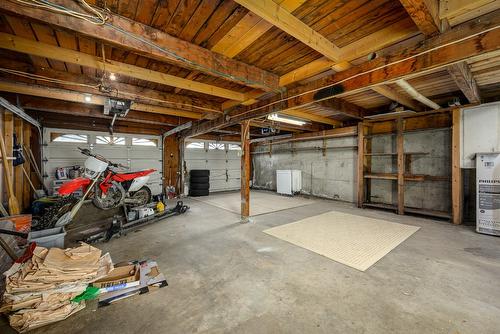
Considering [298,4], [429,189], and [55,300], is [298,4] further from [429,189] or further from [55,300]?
[429,189]

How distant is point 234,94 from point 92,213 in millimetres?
3668

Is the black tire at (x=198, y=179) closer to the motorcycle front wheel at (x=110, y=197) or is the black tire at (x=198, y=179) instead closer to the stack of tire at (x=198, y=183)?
the stack of tire at (x=198, y=183)

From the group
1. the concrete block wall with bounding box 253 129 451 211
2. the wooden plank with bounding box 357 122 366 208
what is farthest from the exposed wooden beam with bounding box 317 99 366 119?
the concrete block wall with bounding box 253 129 451 211

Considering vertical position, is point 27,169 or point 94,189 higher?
point 27,169

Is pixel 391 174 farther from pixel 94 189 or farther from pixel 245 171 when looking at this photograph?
pixel 94 189

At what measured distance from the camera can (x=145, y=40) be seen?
184cm

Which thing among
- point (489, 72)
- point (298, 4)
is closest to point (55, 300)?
point (298, 4)

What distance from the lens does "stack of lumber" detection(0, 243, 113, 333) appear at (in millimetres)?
1516

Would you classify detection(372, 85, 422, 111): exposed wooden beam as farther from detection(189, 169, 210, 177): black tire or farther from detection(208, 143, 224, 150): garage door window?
detection(208, 143, 224, 150): garage door window

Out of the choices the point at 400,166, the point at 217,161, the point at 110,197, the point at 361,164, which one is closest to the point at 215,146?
the point at 217,161

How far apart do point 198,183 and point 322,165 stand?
15.4 feet

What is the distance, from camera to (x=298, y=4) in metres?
1.60

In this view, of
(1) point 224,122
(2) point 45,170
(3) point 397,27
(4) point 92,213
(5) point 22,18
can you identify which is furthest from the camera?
(2) point 45,170

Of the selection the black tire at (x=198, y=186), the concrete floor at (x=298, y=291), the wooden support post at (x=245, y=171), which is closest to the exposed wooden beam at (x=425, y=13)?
the concrete floor at (x=298, y=291)
